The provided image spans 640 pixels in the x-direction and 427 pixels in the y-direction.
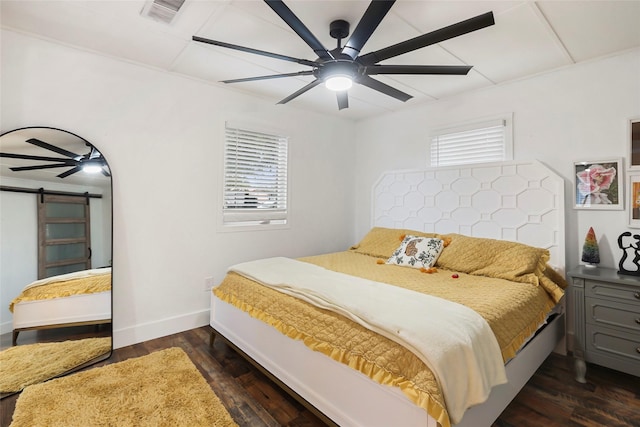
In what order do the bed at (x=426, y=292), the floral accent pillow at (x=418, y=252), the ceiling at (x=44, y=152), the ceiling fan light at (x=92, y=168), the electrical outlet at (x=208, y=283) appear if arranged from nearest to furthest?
the bed at (x=426, y=292) → the ceiling at (x=44, y=152) → the ceiling fan light at (x=92, y=168) → the floral accent pillow at (x=418, y=252) → the electrical outlet at (x=208, y=283)

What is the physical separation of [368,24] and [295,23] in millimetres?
372

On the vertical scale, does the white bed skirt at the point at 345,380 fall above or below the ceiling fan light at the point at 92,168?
below

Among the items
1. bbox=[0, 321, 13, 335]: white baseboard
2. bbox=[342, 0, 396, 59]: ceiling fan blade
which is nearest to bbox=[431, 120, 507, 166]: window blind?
bbox=[342, 0, 396, 59]: ceiling fan blade

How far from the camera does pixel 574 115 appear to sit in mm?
2721

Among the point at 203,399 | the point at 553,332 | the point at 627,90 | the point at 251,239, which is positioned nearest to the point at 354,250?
the point at 251,239

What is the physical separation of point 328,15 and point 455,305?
1.97 metres

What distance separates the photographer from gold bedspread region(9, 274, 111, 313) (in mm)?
2225

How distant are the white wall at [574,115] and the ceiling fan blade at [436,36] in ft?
6.21

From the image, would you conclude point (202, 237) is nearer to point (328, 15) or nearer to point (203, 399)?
point (203, 399)

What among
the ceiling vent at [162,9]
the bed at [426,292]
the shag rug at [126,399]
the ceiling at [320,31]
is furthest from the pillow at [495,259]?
the ceiling vent at [162,9]

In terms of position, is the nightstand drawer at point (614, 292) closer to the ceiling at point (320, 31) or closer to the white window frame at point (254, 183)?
the ceiling at point (320, 31)

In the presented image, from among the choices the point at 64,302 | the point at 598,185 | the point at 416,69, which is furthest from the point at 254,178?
the point at 598,185

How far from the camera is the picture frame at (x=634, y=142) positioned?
2.43 m

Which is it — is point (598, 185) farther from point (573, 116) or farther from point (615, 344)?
point (615, 344)
